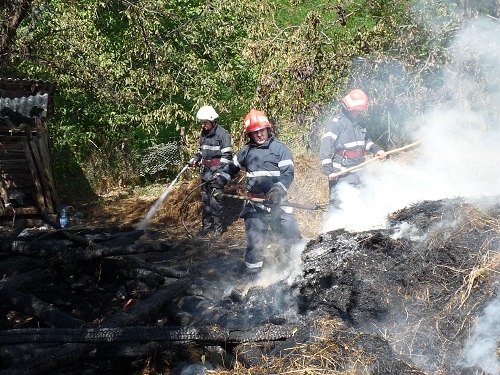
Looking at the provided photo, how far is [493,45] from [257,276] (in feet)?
18.7

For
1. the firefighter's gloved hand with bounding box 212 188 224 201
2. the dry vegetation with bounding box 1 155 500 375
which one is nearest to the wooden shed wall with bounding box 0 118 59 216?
the firefighter's gloved hand with bounding box 212 188 224 201

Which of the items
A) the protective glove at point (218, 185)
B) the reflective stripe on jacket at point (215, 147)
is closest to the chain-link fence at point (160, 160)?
the reflective stripe on jacket at point (215, 147)

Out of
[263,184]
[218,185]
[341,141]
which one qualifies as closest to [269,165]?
[263,184]

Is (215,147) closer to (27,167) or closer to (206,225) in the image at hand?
(206,225)

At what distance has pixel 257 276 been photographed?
6391 millimetres

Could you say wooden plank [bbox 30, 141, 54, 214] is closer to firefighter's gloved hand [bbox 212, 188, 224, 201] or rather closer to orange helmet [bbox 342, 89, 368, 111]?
firefighter's gloved hand [bbox 212, 188, 224, 201]

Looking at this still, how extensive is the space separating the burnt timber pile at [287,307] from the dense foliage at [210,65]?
460cm

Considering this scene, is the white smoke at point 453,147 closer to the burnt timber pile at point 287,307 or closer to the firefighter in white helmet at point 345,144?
the firefighter in white helmet at point 345,144

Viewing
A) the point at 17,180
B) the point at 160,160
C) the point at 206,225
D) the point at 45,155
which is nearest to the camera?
the point at 206,225

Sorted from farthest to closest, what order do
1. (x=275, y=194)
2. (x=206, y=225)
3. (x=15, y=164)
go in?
(x=15, y=164)
(x=206, y=225)
(x=275, y=194)

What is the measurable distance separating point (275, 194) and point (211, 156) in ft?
9.79

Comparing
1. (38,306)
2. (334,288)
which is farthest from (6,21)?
(334,288)

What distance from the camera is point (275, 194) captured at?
607 cm

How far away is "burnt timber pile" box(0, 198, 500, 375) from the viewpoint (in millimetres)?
4117
